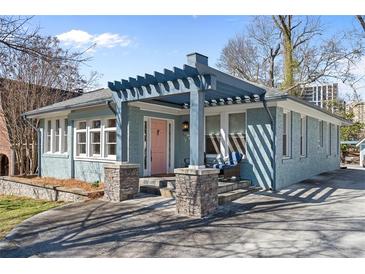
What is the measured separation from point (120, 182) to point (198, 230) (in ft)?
10.3

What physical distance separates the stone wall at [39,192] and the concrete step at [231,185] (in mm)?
3664

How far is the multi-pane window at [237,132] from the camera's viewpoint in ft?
30.2

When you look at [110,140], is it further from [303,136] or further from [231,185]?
[303,136]

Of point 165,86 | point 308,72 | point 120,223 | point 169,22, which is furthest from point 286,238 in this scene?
point 308,72

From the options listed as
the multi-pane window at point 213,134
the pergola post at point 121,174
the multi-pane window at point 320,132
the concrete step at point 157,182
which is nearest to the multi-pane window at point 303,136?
the multi-pane window at point 320,132

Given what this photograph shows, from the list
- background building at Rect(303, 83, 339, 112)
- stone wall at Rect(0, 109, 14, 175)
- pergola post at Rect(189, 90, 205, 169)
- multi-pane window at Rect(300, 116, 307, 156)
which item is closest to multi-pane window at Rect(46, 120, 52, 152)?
stone wall at Rect(0, 109, 14, 175)

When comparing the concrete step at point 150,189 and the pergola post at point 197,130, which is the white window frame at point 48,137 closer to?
the concrete step at point 150,189

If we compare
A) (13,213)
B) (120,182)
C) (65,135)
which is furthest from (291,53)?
(13,213)

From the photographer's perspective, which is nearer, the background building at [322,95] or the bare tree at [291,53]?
the bare tree at [291,53]

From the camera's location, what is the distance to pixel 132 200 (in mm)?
7664

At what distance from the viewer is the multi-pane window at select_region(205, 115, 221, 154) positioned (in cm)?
989

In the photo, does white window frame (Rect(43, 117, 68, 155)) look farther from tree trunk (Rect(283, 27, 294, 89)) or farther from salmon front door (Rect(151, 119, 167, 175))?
tree trunk (Rect(283, 27, 294, 89))

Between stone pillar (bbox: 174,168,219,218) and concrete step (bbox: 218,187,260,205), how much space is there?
0.76 m
